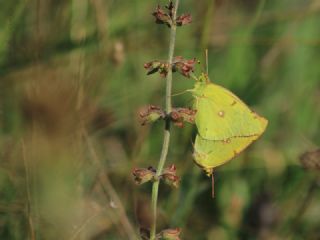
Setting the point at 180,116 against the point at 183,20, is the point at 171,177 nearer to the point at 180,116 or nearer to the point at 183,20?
the point at 180,116

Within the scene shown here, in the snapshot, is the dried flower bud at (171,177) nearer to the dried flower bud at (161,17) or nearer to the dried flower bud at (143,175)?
the dried flower bud at (143,175)

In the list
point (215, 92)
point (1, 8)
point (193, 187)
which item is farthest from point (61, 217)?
point (1, 8)

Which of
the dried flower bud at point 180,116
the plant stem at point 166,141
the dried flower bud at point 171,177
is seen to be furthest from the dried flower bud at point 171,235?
the dried flower bud at point 180,116

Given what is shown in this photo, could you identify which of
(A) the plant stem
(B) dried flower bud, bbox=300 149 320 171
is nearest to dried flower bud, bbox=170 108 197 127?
(A) the plant stem

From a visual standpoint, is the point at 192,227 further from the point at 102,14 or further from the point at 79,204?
the point at 102,14

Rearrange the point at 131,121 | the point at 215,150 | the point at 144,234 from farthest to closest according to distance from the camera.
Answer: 1. the point at 131,121
2. the point at 215,150
3. the point at 144,234

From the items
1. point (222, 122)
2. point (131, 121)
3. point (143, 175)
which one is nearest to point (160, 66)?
point (143, 175)
